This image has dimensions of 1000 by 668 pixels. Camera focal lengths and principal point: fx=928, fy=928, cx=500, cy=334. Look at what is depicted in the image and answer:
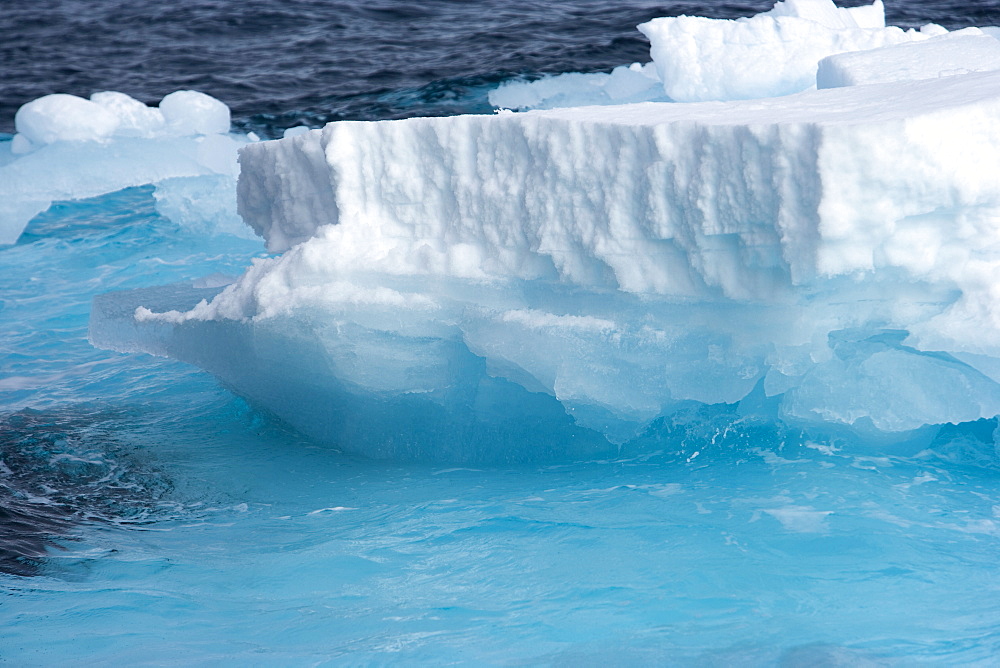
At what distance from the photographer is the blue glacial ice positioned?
3113 mm

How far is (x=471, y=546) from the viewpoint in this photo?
3531mm

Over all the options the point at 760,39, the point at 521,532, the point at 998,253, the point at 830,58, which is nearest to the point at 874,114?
the point at 998,253

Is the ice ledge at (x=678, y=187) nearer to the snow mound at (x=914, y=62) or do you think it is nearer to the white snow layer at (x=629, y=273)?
the white snow layer at (x=629, y=273)

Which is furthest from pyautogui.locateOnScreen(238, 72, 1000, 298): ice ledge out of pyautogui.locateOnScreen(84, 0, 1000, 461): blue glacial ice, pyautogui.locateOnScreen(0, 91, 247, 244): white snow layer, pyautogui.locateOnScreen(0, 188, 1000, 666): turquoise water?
pyautogui.locateOnScreen(0, 91, 247, 244): white snow layer

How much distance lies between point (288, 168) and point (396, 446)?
4.66ft

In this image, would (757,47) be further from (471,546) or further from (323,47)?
(323,47)

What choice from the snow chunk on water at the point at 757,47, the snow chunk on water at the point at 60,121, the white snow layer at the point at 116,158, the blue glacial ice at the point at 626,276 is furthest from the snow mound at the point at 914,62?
the snow chunk on water at the point at 60,121

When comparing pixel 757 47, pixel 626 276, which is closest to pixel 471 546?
pixel 626 276

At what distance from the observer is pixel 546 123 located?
355 cm

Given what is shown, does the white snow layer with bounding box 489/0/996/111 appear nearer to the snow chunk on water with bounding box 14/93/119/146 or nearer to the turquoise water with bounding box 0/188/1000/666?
the turquoise water with bounding box 0/188/1000/666

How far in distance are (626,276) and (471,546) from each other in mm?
1179

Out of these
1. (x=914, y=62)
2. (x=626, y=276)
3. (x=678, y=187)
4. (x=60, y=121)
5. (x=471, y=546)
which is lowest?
(x=471, y=546)

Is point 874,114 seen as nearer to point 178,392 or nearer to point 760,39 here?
point 178,392

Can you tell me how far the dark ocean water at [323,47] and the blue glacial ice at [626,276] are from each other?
27.9ft
